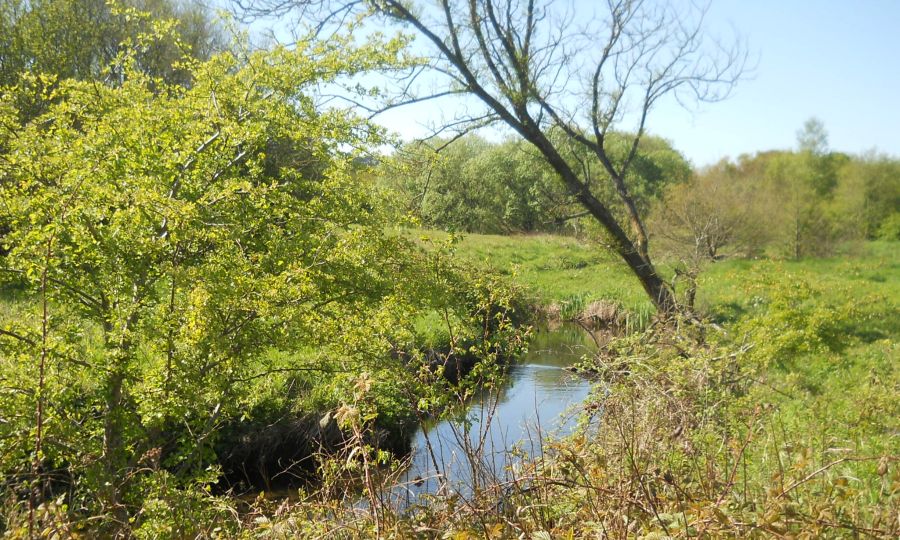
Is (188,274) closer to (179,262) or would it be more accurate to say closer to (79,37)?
(179,262)

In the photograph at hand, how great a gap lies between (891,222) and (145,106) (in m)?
41.1

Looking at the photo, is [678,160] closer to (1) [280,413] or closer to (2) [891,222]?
(2) [891,222]

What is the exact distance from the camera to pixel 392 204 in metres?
7.28

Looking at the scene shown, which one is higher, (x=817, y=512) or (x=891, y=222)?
(x=891, y=222)

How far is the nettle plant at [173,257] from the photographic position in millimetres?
5191

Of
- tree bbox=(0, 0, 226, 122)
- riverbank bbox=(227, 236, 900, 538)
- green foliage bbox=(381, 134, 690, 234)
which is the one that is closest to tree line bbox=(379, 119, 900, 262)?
A: green foliage bbox=(381, 134, 690, 234)

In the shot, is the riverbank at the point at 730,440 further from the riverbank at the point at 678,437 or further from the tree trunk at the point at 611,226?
the tree trunk at the point at 611,226

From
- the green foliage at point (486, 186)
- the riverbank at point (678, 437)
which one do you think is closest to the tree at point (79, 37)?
the green foliage at point (486, 186)

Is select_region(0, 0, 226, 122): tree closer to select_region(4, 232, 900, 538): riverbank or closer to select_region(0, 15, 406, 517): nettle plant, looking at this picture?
select_region(4, 232, 900, 538): riverbank

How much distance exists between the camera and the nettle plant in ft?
17.0

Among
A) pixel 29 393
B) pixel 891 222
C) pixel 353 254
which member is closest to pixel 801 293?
pixel 353 254

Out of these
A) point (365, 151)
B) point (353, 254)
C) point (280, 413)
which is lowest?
point (280, 413)

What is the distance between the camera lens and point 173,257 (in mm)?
5746

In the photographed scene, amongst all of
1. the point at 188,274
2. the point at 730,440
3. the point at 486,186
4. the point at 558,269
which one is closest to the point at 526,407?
the point at 188,274
